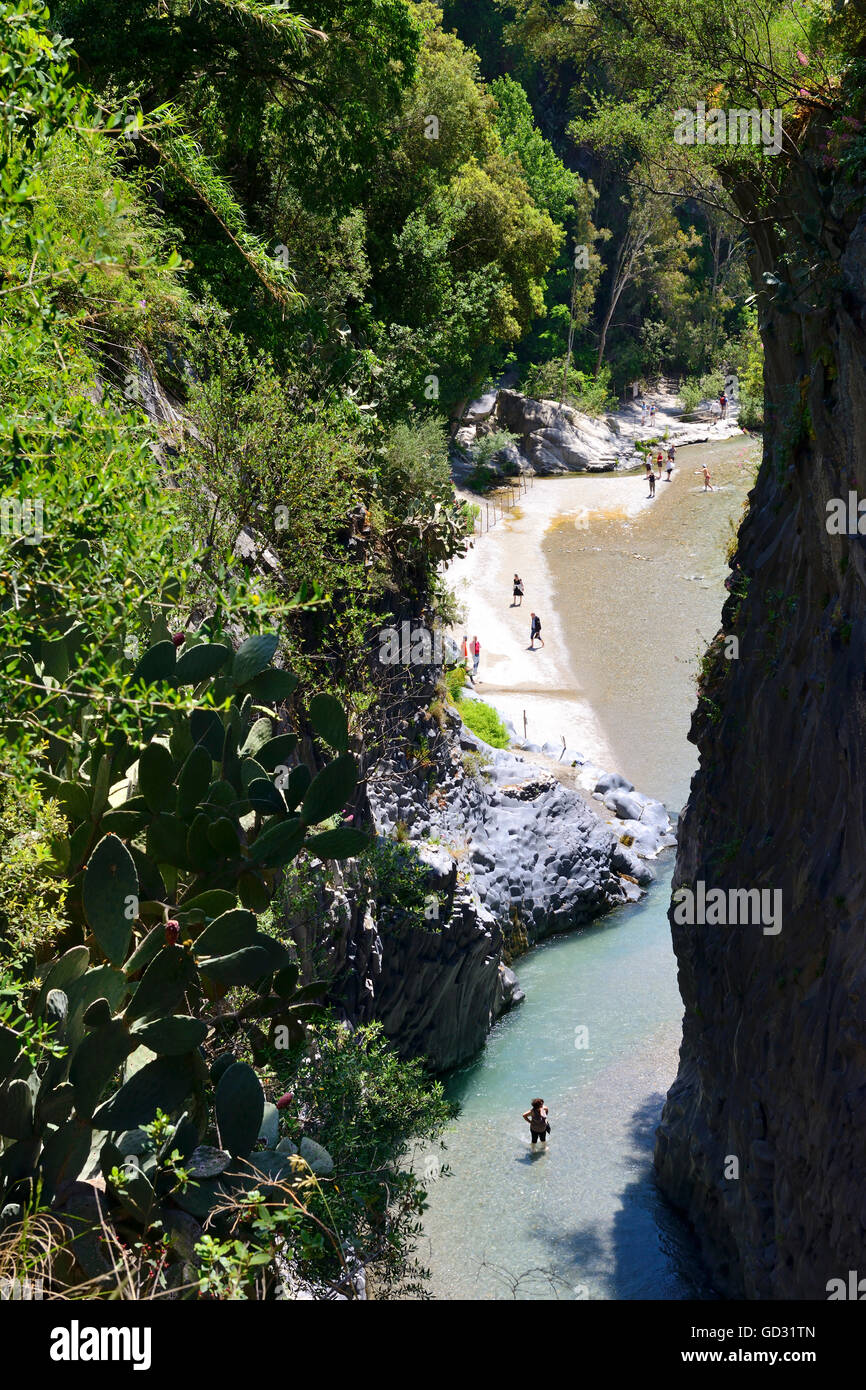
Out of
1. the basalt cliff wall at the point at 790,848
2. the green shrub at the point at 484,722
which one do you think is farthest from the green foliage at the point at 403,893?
the green shrub at the point at 484,722

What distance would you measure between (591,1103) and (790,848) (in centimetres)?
661

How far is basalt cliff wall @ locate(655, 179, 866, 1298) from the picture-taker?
7758 millimetres

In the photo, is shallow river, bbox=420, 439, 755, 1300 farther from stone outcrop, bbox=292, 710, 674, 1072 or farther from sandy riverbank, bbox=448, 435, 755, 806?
stone outcrop, bbox=292, 710, 674, 1072

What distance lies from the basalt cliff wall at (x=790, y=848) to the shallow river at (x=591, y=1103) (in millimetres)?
902

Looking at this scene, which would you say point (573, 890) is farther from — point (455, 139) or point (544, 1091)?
point (455, 139)

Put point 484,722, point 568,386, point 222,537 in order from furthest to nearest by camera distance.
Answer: point 568,386 → point 484,722 → point 222,537

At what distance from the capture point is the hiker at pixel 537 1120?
42.5 ft

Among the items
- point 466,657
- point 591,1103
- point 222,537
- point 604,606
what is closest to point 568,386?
point 604,606

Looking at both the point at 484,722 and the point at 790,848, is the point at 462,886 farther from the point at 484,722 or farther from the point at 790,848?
the point at 484,722

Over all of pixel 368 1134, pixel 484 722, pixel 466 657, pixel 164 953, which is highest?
pixel 164 953

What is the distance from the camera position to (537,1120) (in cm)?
1298

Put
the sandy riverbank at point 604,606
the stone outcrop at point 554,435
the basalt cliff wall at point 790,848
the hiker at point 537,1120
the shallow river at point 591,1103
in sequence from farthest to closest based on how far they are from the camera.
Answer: the stone outcrop at point 554,435, the sandy riverbank at point 604,606, the hiker at point 537,1120, the shallow river at point 591,1103, the basalt cliff wall at point 790,848

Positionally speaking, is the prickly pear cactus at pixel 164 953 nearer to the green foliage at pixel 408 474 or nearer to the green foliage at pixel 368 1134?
the green foliage at pixel 368 1134
